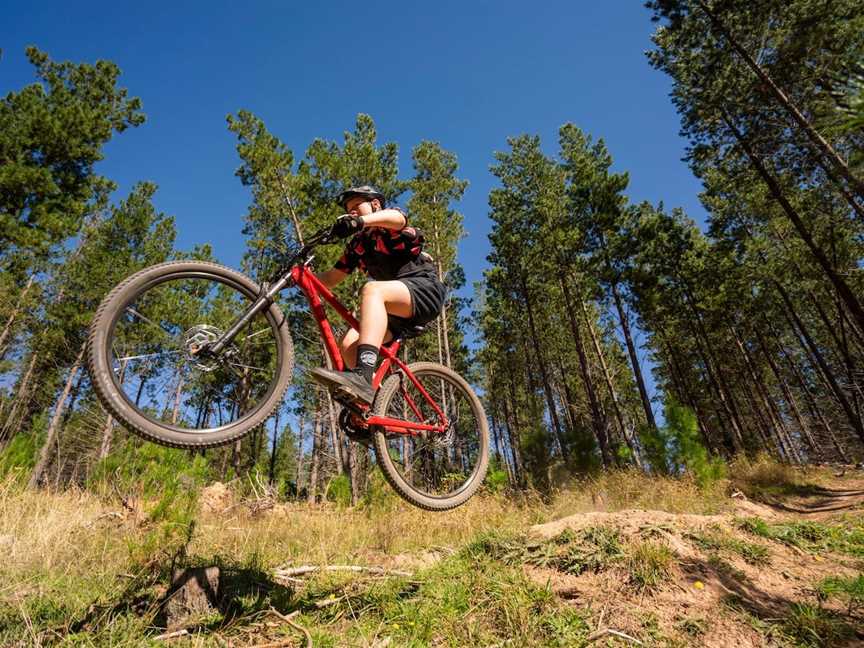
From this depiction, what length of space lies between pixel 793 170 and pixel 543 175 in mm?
9254

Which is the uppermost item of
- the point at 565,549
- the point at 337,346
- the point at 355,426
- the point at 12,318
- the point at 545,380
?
the point at 12,318

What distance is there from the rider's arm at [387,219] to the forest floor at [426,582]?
2510 mm

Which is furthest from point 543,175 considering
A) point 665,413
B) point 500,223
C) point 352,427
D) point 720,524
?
point 352,427

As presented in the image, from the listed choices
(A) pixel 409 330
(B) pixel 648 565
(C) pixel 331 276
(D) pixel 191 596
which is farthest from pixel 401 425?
(B) pixel 648 565

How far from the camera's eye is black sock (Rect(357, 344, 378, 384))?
9.18ft

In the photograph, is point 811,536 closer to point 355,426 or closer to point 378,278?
point 355,426

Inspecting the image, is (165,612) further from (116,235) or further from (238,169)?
(116,235)

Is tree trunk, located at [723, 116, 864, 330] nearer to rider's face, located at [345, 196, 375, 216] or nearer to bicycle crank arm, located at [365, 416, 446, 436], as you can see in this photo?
bicycle crank arm, located at [365, 416, 446, 436]

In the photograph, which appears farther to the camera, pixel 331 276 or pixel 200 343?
pixel 331 276

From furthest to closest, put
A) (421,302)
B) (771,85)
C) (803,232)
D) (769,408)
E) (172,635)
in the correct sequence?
(769,408)
(803,232)
(771,85)
(421,302)
(172,635)

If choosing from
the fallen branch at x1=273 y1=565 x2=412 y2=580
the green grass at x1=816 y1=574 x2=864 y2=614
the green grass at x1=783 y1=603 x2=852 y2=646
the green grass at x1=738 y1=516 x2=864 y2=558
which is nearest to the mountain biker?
the fallen branch at x1=273 y1=565 x2=412 y2=580

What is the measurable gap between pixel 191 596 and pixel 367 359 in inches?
73.4

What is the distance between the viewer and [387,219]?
2906 mm

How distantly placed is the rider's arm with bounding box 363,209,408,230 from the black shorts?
45 cm
